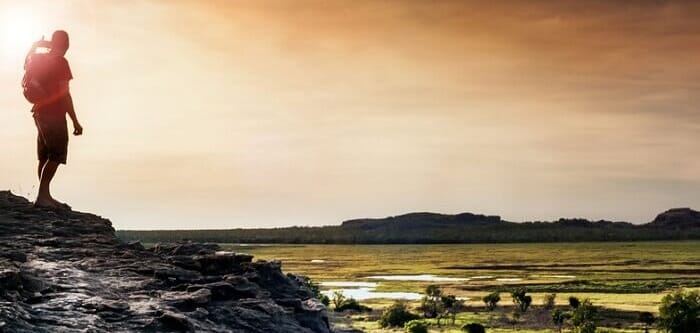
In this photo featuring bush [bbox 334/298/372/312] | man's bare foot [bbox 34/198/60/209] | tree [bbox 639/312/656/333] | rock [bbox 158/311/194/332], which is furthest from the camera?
bush [bbox 334/298/372/312]

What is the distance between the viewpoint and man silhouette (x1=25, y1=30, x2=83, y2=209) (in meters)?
22.0

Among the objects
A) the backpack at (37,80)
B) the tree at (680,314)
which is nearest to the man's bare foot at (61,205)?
the backpack at (37,80)

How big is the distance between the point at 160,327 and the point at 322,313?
6.44m

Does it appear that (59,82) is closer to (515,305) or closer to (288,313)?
(288,313)

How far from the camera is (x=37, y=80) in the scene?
71.8 ft

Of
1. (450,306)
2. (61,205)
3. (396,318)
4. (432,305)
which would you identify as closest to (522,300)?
(450,306)

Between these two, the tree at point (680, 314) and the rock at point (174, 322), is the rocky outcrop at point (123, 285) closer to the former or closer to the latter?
the rock at point (174, 322)

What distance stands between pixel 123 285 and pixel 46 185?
641 centimetres

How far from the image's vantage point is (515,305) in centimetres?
12462

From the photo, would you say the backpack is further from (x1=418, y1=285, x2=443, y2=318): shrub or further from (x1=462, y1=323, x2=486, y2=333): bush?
(x1=418, y1=285, x2=443, y2=318): shrub

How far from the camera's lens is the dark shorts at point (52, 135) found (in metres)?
22.1

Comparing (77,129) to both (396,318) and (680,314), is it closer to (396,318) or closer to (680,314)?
(680,314)

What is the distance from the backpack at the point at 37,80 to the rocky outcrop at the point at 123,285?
358 cm

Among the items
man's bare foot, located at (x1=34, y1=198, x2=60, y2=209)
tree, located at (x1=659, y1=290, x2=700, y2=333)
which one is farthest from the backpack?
tree, located at (x1=659, y1=290, x2=700, y2=333)
